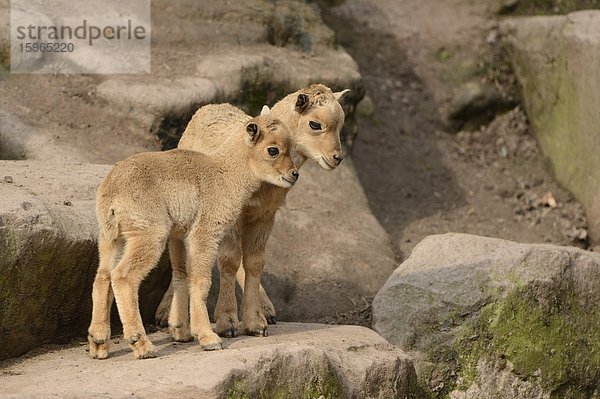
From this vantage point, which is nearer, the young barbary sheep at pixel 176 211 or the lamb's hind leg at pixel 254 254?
the young barbary sheep at pixel 176 211

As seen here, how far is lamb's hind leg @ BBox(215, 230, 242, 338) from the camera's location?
11.4 metres

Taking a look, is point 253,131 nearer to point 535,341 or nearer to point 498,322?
point 498,322

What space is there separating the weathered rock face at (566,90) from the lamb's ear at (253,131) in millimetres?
8536

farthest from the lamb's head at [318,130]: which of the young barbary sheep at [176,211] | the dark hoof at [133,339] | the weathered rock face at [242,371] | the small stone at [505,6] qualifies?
the small stone at [505,6]

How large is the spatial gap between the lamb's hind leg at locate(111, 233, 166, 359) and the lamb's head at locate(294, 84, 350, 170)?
9.13ft

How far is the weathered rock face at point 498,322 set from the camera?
12148mm

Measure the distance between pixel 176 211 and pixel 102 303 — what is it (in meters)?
1.12

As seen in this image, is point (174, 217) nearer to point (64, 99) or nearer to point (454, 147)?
point (64, 99)

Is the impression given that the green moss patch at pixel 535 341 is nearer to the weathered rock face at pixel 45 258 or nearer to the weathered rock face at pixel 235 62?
the weathered rock face at pixel 45 258

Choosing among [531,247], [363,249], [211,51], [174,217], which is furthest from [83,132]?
[531,247]

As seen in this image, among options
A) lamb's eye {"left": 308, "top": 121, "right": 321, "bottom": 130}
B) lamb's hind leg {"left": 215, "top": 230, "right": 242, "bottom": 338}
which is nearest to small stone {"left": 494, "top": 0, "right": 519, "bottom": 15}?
lamb's eye {"left": 308, "top": 121, "right": 321, "bottom": 130}

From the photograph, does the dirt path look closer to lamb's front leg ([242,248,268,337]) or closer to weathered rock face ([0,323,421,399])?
lamb's front leg ([242,248,268,337])

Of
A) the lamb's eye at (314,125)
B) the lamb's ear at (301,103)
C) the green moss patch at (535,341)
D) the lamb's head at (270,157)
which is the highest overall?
the lamb's ear at (301,103)

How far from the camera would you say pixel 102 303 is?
1005cm
